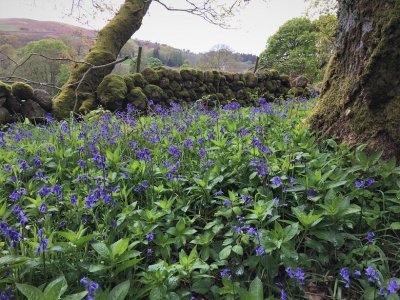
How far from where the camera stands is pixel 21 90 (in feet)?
23.9

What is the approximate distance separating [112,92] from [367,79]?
6.19 meters

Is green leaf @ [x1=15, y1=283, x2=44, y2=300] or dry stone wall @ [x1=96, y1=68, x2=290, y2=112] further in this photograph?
dry stone wall @ [x1=96, y1=68, x2=290, y2=112]

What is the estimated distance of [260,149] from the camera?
286cm

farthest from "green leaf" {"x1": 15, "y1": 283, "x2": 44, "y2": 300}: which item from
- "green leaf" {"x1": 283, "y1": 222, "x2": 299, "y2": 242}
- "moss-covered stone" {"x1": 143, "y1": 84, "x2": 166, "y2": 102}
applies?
"moss-covered stone" {"x1": 143, "y1": 84, "x2": 166, "y2": 102}

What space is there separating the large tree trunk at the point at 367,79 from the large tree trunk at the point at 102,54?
6.40 metres

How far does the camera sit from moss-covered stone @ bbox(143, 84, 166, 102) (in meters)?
9.08

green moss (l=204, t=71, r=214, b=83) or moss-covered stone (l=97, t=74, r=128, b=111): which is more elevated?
green moss (l=204, t=71, r=214, b=83)

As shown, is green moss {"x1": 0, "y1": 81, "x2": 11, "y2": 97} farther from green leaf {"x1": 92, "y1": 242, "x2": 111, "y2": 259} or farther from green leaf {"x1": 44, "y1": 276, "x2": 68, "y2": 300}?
green leaf {"x1": 44, "y1": 276, "x2": 68, "y2": 300}

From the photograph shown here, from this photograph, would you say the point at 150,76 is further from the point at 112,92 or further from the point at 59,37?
the point at 59,37

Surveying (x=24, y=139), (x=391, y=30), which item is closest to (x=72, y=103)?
(x=24, y=139)

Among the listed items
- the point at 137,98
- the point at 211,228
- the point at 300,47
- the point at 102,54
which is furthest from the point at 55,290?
the point at 300,47

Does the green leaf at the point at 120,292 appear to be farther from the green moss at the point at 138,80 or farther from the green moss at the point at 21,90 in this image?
the green moss at the point at 138,80

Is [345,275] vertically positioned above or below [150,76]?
below

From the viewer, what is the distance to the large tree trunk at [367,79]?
287 centimetres
